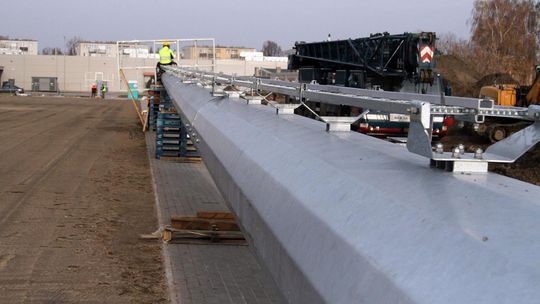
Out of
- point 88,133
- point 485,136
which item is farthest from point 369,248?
point 88,133

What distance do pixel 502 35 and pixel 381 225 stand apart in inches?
2242

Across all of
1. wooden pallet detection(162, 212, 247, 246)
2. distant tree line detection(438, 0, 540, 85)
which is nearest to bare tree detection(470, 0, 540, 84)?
distant tree line detection(438, 0, 540, 85)

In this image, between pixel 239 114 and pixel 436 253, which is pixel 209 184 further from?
pixel 436 253

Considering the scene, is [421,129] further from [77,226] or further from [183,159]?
[183,159]

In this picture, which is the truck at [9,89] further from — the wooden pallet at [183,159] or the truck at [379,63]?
the wooden pallet at [183,159]

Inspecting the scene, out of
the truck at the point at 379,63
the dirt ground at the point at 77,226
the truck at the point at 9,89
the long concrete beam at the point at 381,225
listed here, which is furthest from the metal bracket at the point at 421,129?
the truck at the point at 9,89

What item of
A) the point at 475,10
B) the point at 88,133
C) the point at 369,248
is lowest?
the point at 88,133

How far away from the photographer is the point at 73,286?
8.27 m

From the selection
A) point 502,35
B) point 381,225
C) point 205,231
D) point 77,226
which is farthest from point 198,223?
point 502,35

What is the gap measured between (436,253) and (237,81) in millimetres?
6448

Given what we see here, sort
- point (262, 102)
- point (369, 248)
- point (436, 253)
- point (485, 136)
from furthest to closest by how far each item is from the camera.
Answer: point (485, 136), point (262, 102), point (369, 248), point (436, 253)

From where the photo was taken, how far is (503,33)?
56062 mm

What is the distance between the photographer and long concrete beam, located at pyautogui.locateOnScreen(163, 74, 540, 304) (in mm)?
1607

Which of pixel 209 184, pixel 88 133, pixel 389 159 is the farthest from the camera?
pixel 88 133
